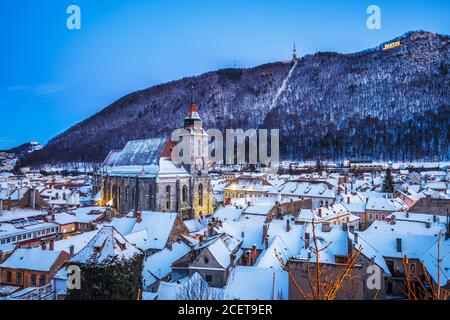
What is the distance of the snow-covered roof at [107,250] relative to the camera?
17.1 metres

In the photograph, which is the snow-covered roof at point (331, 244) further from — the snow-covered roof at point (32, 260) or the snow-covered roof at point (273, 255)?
the snow-covered roof at point (32, 260)

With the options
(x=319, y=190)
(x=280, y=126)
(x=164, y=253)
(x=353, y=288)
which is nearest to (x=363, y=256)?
(x=353, y=288)

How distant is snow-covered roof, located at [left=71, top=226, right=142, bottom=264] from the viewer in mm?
17141

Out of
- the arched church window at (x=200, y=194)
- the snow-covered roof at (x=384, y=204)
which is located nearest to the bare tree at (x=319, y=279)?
the snow-covered roof at (x=384, y=204)

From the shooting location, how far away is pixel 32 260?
2562cm

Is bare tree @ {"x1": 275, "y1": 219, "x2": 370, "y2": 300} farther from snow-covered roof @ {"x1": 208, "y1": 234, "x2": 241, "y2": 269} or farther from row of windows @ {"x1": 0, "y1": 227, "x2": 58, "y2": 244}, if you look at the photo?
row of windows @ {"x1": 0, "y1": 227, "x2": 58, "y2": 244}

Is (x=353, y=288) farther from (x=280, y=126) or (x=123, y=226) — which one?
(x=280, y=126)

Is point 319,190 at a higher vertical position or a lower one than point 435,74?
lower

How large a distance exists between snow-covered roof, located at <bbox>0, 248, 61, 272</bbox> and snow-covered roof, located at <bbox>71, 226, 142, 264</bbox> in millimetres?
6519

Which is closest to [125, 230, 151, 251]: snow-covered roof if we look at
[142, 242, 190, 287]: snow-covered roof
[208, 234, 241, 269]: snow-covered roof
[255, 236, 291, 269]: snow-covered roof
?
[142, 242, 190, 287]: snow-covered roof

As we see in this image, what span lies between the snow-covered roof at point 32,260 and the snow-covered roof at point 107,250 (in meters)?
6.52

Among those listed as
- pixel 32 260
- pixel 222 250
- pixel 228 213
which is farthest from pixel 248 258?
pixel 228 213
